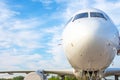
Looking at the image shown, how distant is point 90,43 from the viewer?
11523mm

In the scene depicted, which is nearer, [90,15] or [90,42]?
[90,42]

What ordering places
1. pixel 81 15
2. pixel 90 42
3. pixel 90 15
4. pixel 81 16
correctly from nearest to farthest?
pixel 90 42 → pixel 90 15 → pixel 81 16 → pixel 81 15

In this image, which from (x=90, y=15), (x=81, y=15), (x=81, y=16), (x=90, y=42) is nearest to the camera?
(x=90, y=42)

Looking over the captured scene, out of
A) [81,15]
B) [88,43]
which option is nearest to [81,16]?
[81,15]

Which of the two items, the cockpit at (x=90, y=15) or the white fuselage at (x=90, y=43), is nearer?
the white fuselage at (x=90, y=43)

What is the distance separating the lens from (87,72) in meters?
14.1

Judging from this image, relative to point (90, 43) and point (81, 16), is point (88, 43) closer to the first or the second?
point (90, 43)

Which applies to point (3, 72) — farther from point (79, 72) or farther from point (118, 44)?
point (118, 44)

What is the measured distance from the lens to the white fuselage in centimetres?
1163

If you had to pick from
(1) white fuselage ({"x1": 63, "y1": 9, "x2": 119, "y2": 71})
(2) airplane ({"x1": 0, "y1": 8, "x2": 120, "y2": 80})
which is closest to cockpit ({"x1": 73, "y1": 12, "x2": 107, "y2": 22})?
(2) airplane ({"x1": 0, "y1": 8, "x2": 120, "y2": 80})

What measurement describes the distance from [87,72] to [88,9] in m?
2.95

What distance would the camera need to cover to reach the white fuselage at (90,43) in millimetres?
11634

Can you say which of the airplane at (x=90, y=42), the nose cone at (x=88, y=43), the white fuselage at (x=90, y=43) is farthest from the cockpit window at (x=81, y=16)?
the nose cone at (x=88, y=43)

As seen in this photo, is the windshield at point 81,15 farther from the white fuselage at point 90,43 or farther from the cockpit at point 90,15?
the white fuselage at point 90,43
